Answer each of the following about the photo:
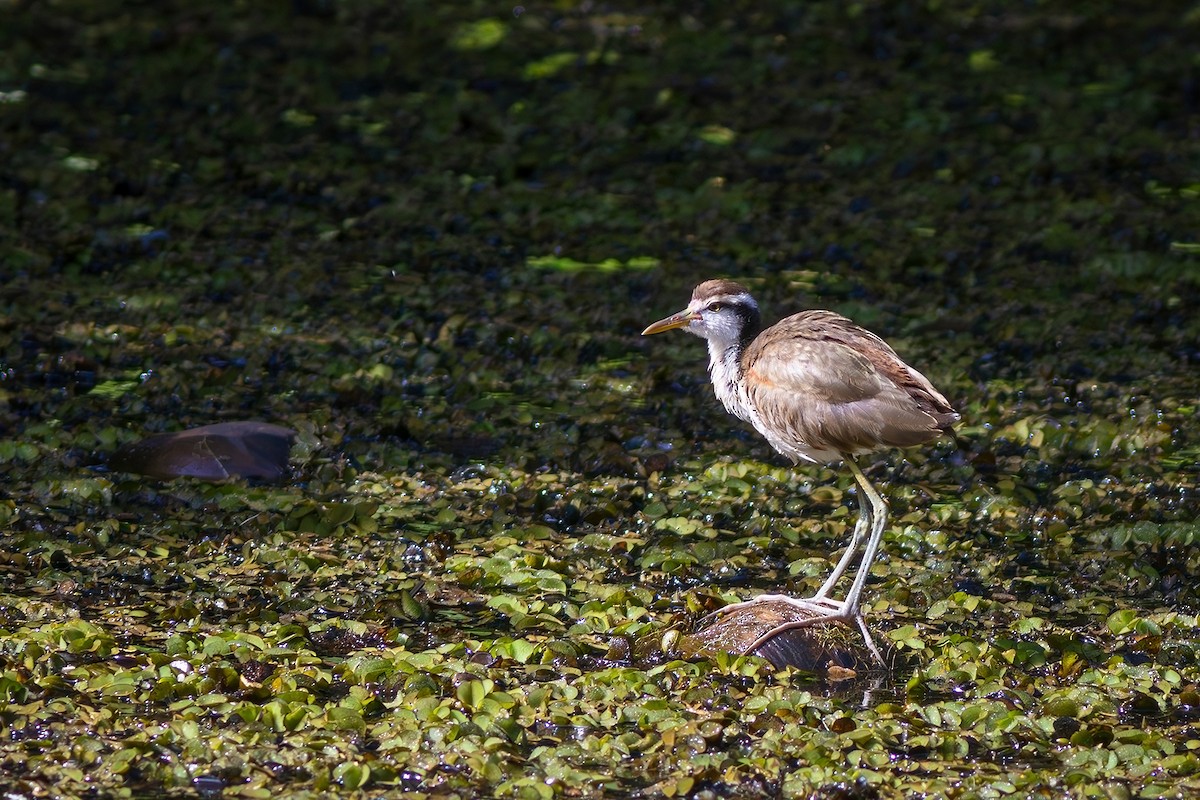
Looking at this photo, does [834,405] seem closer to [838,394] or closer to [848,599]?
[838,394]

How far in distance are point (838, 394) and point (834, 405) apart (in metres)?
0.05

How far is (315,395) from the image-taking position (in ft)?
30.5

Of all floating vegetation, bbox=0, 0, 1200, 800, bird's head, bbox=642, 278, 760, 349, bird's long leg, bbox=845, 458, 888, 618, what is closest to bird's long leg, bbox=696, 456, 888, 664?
bird's long leg, bbox=845, 458, 888, 618

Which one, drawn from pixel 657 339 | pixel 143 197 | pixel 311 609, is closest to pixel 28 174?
pixel 143 197

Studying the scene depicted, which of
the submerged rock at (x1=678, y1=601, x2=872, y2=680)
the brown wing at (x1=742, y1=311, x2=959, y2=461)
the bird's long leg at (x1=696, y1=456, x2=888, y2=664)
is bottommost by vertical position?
the submerged rock at (x1=678, y1=601, x2=872, y2=680)

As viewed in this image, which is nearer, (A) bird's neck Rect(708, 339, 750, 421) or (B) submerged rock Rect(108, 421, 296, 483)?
(A) bird's neck Rect(708, 339, 750, 421)

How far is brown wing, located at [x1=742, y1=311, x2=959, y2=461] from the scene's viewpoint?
21.5 ft

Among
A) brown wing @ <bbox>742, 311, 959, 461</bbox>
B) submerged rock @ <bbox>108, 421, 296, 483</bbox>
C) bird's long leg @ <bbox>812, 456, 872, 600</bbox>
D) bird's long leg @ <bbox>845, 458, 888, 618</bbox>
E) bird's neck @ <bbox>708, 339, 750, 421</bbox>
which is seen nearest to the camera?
brown wing @ <bbox>742, 311, 959, 461</bbox>

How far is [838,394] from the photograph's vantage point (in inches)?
262

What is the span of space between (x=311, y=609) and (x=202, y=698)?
1.02m

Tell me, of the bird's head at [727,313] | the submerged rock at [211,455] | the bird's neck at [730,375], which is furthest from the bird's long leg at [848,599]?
the submerged rock at [211,455]

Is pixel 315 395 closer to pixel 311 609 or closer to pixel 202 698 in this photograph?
pixel 311 609

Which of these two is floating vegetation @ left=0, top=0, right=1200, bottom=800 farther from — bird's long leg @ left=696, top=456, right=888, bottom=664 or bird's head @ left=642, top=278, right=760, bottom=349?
bird's head @ left=642, top=278, right=760, bottom=349

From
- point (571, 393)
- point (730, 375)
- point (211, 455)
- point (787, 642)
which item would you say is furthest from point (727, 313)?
point (211, 455)
